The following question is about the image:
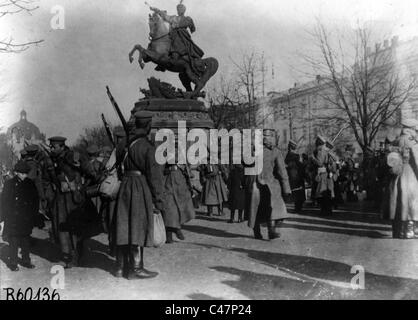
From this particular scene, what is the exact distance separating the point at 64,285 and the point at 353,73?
1614 cm

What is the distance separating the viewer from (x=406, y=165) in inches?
360

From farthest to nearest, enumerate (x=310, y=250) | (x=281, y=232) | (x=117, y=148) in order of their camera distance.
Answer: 1. (x=281, y=232)
2. (x=310, y=250)
3. (x=117, y=148)

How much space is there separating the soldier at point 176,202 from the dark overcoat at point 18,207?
247cm

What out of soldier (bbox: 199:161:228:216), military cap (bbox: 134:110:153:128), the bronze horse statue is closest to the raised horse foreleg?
the bronze horse statue

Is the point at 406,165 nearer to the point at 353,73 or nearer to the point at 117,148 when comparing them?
the point at 117,148

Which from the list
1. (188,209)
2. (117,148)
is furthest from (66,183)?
(188,209)

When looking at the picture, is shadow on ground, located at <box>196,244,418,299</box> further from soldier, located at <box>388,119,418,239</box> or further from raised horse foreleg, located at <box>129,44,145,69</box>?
raised horse foreleg, located at <box>129,44,145,69</box>

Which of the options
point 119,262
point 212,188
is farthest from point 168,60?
point 119,262

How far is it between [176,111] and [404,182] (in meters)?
10.9

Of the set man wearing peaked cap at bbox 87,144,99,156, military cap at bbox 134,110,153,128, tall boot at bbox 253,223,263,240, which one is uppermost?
military cap at bbox 134,110,153,128

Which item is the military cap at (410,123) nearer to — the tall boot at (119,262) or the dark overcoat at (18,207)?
the tall boot at (119,262)

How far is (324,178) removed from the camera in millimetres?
13492

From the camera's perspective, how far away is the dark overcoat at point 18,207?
304 inches

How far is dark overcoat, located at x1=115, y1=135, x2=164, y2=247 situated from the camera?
6.49m
